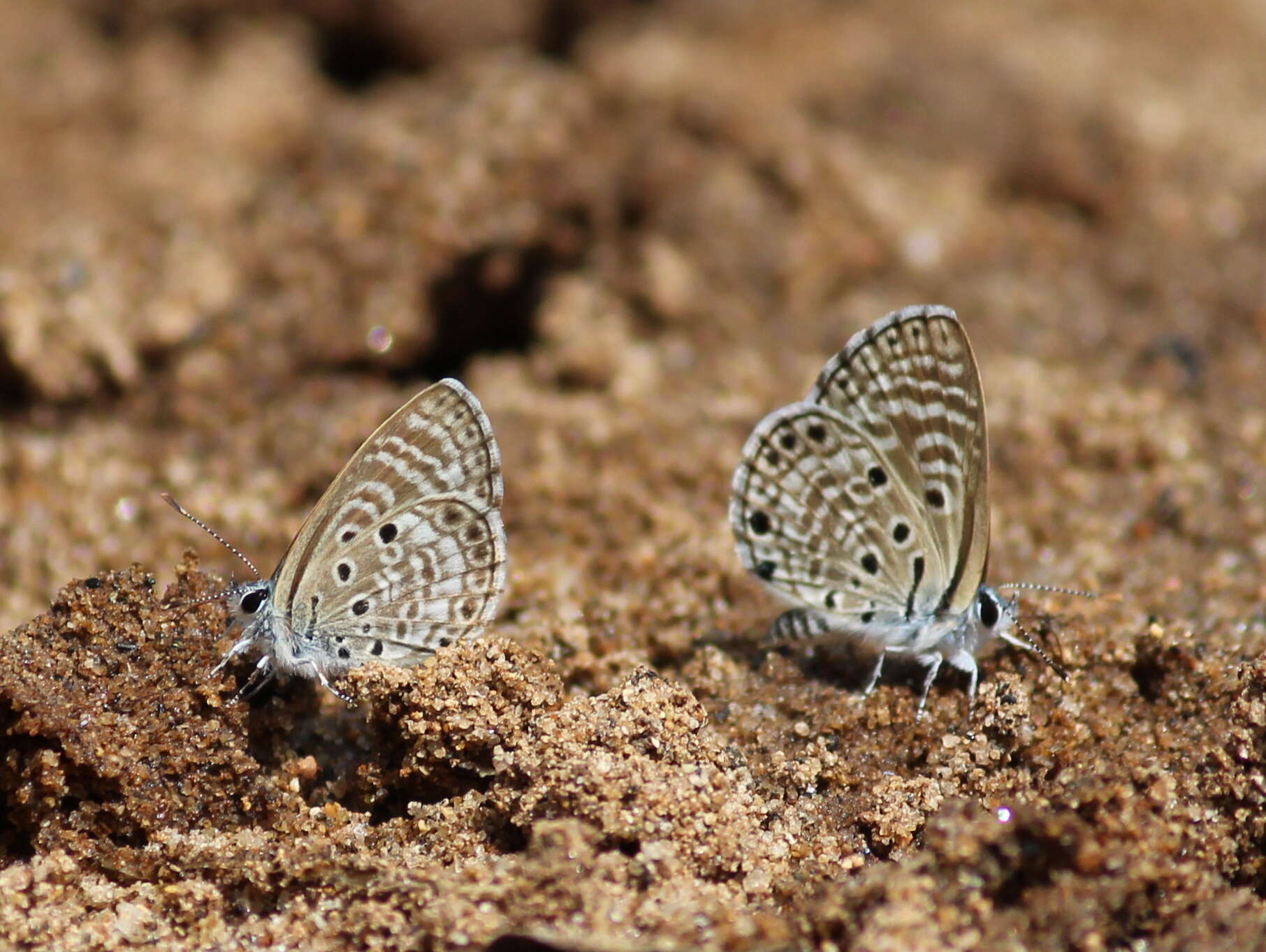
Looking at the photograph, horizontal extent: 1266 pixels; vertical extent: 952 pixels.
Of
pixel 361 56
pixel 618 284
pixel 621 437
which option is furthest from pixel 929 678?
pixel 361 56

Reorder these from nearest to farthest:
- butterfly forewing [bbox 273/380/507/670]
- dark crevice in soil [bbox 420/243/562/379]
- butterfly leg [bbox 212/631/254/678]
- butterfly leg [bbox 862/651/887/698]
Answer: butterfly leg [bbox 212/631/254/678] → butterfly forewing [bbox 273/380/507/670] → butterfly leg [bbox 862/651/887/698] → dark crevice in soil [bbox 420/243/562/379]

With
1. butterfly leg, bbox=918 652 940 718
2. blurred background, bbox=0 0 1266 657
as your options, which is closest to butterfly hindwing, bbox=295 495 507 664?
blurred background, bbox=0 0 1266 657

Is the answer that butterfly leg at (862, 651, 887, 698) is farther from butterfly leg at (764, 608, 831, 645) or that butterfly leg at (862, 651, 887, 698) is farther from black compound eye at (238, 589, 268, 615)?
black compound eye at (238, 589, 268, 615)

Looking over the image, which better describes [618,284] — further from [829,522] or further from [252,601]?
[252,601]

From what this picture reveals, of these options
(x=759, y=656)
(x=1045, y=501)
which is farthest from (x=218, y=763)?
(x=1045, y=501)

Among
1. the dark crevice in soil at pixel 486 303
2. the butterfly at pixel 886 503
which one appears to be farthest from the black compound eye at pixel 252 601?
the dark crevice in soil at pixel 486 303
